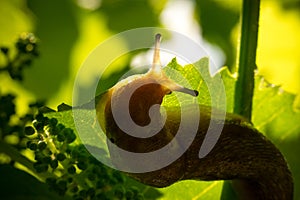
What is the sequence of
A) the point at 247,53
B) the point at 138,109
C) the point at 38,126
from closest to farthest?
the point at 138,109
the point at 38,126
the point at 247,53

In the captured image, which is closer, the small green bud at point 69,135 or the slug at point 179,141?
the slug at point 179,141

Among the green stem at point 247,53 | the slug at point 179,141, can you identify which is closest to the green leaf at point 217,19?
the green stem at point 247,53

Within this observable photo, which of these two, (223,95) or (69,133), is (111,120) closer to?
(69,133)

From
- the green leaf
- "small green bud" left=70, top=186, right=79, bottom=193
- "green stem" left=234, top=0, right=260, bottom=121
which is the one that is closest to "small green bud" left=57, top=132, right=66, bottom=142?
"small green bud" left=70, top=186, right=79, bottom=193

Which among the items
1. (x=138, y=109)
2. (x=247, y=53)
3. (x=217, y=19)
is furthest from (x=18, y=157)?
(x=217, y=19)

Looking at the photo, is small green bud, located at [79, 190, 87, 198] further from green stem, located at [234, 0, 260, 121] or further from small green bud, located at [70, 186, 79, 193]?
green stem, located at [234, 0, 260, 121]

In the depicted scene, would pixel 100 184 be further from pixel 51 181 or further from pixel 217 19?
pixel 217 19

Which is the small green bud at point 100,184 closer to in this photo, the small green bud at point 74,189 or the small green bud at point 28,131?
the small green bud at point 74,189
